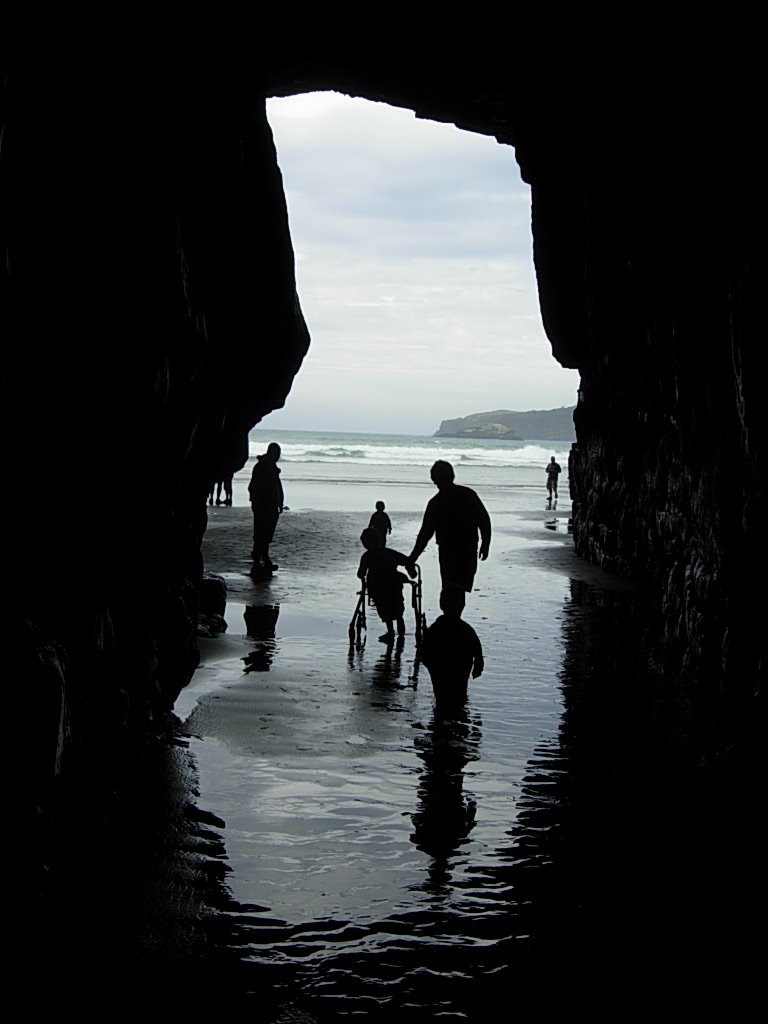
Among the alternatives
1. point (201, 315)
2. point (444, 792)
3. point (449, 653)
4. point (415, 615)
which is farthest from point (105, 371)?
point (415, 615)

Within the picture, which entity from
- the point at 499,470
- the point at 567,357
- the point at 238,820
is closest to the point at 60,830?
the point at 238,820

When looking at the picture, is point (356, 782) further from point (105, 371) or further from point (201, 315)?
point (201, 315)

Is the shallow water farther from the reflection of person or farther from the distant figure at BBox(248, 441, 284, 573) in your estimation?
the reflection of person

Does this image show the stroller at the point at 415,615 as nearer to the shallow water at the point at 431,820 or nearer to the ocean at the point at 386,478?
the shallow water at the point at 431,820

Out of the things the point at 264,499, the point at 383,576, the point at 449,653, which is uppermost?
the point at 264,499

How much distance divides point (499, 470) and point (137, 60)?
75118 millimetres

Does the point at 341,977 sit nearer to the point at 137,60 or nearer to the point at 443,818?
the point at 443,818

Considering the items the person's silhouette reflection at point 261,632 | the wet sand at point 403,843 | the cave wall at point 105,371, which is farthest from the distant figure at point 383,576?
the cave wall at point 105,371

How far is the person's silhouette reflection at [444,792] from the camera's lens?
555 cm

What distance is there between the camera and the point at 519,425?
187875 millimetres

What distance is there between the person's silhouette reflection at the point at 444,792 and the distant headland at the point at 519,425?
552 feet

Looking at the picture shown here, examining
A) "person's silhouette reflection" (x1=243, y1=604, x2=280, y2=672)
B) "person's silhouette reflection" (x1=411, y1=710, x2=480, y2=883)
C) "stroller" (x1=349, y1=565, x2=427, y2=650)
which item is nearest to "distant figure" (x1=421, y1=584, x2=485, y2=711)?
"person's silhouette reflection" (x1=411, y1=710, x2=480, y2=883)

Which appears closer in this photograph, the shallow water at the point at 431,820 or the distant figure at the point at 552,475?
the shallow water at the point at 431,820

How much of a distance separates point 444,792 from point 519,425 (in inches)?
7232
